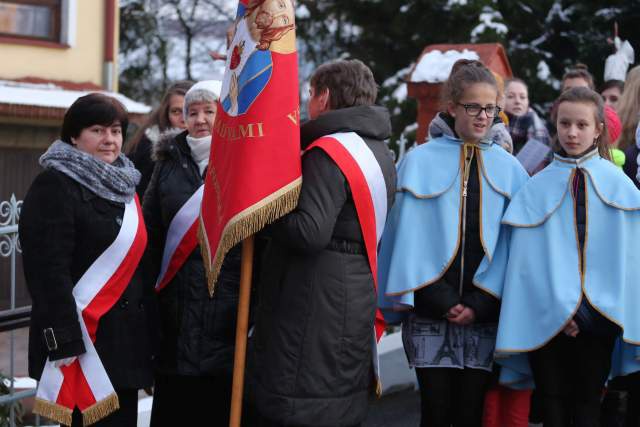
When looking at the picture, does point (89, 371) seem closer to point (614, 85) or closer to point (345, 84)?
point (345, 84)

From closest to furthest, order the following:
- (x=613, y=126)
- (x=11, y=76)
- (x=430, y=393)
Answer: (x=430, y=393) → (x=613, y=126) → (x=11, y=76)

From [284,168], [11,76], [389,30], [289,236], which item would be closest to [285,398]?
[289,236]

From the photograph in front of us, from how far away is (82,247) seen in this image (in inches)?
146

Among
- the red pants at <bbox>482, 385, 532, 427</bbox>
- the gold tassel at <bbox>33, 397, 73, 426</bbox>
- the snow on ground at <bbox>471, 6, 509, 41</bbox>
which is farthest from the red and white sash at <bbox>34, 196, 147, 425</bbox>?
the snow on ground at <bbox>471, 6, 509, 41</bbox>

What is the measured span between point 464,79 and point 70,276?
1.78 metres

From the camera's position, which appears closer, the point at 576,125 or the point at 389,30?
the point at 576,125

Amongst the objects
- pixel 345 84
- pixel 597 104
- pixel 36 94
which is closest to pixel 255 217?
pixel 345 84

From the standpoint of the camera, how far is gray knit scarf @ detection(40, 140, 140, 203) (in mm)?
3684

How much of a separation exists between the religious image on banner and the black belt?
0.70 feet

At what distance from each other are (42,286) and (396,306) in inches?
56.7

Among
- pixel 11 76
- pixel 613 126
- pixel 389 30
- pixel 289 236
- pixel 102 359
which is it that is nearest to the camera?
pixel 289 236

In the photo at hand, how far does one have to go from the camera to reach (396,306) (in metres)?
4.07

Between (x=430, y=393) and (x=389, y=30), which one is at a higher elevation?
(x=389, y=30)

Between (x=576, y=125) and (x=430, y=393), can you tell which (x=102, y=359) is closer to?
(x=430, y=393)
